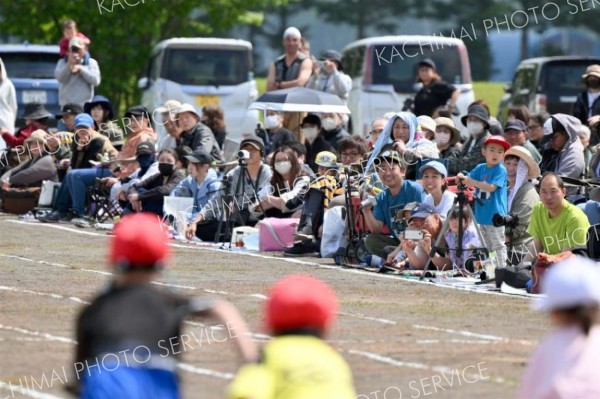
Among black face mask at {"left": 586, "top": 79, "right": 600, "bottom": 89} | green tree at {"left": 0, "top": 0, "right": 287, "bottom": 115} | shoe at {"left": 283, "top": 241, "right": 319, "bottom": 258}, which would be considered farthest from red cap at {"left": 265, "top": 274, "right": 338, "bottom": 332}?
green tree at {"left": 0, "top": 0, "right": 287, "bottom": 115}

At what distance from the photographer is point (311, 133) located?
2241 centimetres

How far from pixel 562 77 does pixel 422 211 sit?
15057 millimetres

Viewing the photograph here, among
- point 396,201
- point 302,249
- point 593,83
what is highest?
point 593,83

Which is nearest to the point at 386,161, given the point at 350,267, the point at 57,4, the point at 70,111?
the point at 350,267

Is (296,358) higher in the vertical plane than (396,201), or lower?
higher

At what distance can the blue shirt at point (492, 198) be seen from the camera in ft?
55.2

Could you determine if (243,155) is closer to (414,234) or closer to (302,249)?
(302,249)

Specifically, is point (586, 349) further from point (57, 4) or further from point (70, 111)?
point (57, 4)

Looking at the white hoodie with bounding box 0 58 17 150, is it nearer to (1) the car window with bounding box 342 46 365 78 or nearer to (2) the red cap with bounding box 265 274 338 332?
(1) the car window with bounding box 342 46 365 78

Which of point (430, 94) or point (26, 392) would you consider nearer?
point (26, 392)

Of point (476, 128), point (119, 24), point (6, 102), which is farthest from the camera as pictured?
point (119, 24)

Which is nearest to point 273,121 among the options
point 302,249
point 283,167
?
point 283,167

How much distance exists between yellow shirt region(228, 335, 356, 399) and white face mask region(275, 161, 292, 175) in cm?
1380

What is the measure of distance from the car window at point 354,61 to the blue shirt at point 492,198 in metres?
16.3
